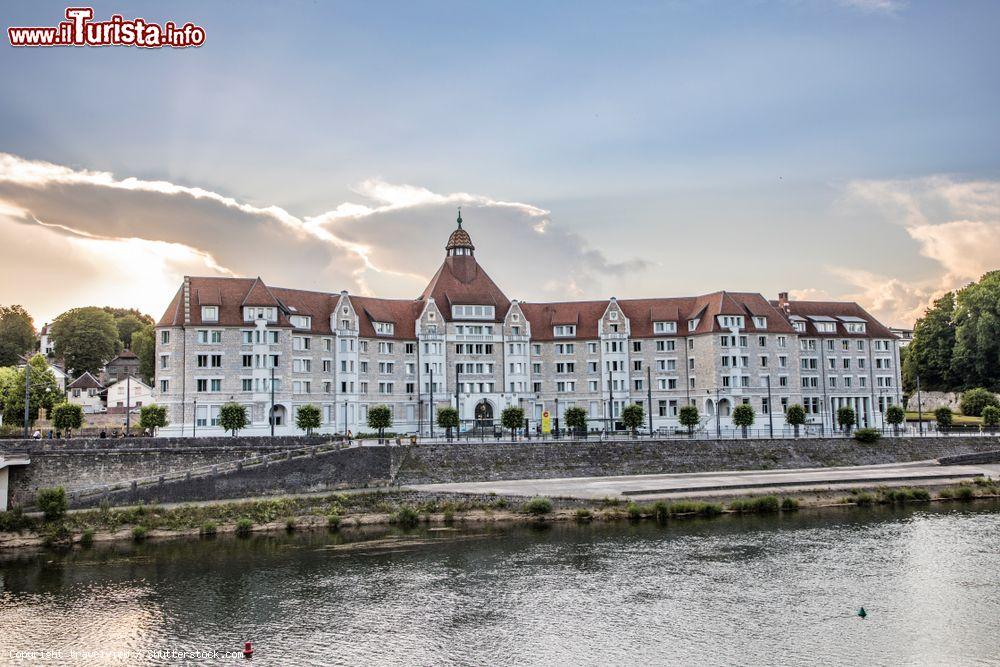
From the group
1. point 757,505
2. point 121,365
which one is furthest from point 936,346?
point 121,365

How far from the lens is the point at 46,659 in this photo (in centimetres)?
2814

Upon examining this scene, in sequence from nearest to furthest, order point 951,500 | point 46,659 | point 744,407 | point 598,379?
point 46,659 < point 951,500 < point 744,407 < point 598,379

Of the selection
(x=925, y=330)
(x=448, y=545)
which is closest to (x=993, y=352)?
(x=925, y=330)

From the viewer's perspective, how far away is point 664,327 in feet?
295

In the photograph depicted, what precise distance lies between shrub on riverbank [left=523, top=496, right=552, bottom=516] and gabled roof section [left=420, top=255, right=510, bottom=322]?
1478 inches

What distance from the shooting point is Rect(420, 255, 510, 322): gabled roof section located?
289 feet

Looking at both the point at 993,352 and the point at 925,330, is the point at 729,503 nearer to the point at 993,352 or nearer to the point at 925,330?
the point at 993,352

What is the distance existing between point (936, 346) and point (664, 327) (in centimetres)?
5044

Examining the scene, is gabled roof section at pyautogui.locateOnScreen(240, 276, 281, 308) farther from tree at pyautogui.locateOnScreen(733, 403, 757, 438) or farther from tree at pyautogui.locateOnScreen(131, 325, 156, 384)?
tree at pyautogui.locateOnScreen(733, 403, 757, 438)

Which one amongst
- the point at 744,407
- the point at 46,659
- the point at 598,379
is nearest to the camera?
the point at 46,659

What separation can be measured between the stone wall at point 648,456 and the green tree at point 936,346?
41.0 m

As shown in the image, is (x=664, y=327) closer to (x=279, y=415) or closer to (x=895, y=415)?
(x=895, y=415)

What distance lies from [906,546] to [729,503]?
1263 centimetres

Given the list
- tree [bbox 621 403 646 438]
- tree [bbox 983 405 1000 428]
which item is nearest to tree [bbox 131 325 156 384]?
tree [bbox 621 403 646 438]
